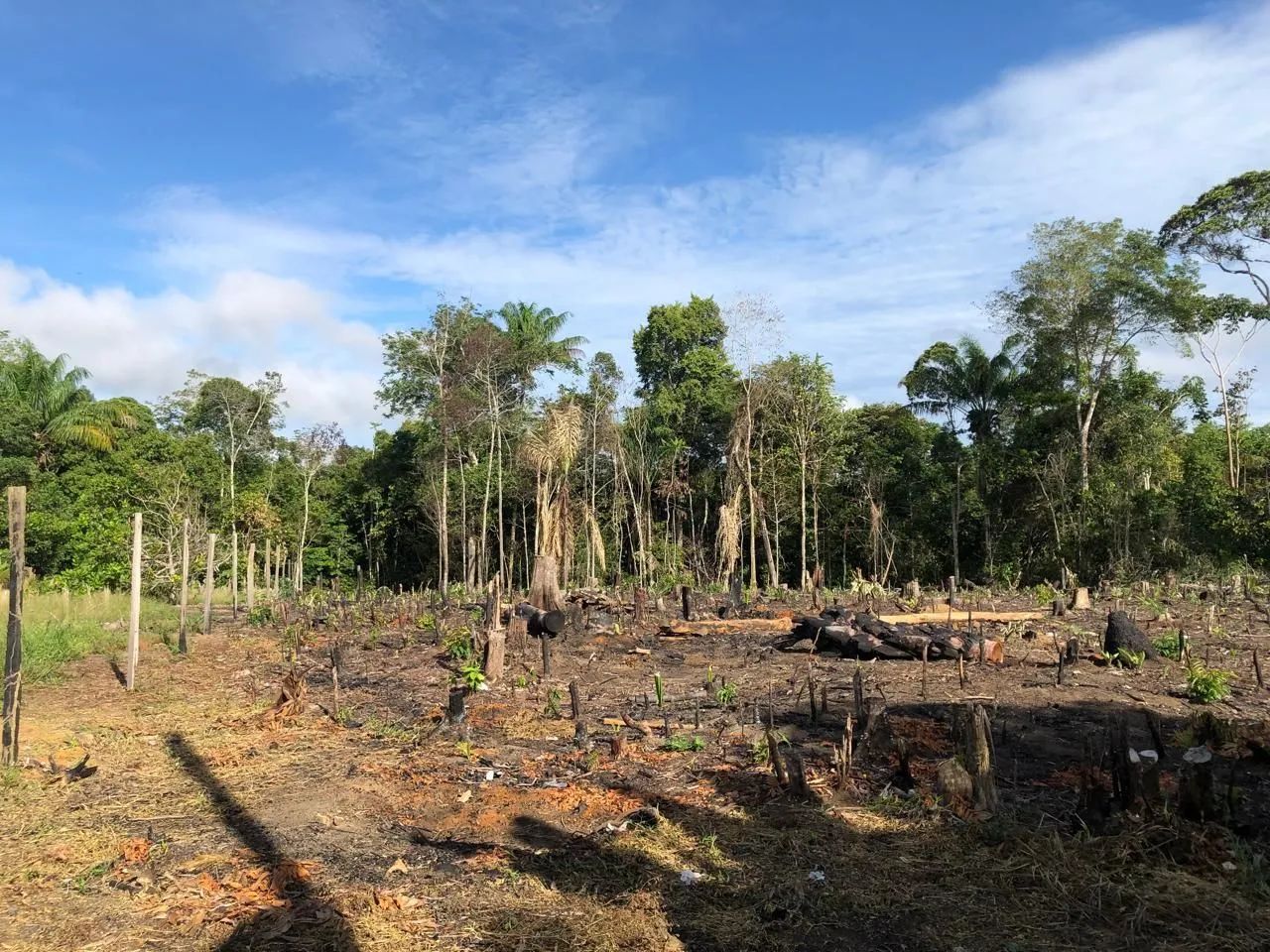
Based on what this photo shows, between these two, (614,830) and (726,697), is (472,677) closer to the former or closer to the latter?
(726,697)

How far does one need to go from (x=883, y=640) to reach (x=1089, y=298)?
60.7 ft

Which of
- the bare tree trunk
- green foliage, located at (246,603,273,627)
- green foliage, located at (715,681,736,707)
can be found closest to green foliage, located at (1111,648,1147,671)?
green foliage, located at (715,681,736,707)

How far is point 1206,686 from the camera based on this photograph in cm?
772

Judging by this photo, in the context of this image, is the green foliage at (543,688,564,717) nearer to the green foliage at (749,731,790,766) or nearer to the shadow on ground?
the green foliage at (749,731,790,766)

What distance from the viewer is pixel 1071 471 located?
80.1 ft

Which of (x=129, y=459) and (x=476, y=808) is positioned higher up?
(x=129, y=459)

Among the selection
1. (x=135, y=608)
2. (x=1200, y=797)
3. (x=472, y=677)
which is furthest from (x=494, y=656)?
(x=1200, y=797)

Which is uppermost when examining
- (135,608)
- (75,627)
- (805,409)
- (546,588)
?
(805,409)

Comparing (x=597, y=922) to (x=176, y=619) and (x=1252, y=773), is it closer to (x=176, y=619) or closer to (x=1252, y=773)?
(x=1252, y=773)

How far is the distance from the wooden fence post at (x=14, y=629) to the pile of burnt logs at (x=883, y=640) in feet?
27.6

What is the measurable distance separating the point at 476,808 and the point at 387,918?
59.5 inches

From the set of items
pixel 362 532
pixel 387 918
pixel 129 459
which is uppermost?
pixel 129 459

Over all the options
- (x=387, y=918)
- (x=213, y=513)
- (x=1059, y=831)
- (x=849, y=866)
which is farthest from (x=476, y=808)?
(x=213, y=513)

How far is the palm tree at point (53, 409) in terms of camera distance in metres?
24.9
